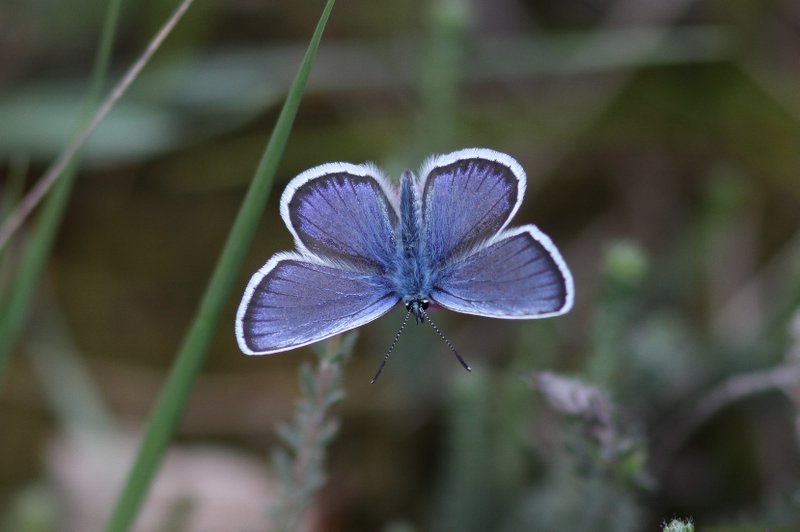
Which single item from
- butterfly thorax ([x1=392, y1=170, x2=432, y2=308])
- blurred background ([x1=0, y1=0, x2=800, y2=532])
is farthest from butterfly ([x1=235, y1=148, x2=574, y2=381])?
blurred background ([x1=0, y1=0, x2=800, y2=532])

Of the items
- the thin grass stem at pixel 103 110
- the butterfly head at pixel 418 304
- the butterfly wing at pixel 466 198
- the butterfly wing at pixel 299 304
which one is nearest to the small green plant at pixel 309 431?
the butterfly wing at pixel 299 304

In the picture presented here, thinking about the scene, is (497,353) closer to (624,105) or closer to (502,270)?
(624,105)

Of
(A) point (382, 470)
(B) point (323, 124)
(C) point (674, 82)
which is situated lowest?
(A) point (382, 470)

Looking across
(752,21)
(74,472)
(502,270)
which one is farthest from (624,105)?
(74,472)

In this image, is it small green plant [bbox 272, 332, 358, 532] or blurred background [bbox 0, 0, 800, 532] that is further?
blurred background [bbox 0, 0, 800, 532]

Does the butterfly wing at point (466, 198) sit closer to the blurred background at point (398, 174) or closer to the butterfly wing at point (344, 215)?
the butterfly wing at point (344, 215)

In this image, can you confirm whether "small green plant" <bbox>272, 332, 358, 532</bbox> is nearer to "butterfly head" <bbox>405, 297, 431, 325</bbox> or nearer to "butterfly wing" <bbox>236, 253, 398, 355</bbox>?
"butterfly wing" <bbox>236, 253, 398, 355</bbox>

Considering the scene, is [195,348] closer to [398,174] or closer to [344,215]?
[344,215]

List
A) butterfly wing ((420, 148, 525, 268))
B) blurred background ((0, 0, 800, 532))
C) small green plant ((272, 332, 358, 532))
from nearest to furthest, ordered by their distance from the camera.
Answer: small green plant ((272, 332, 358, 532))
butterfly wing ((420, 148, 525, 268))
blurred background ((0, 0, 800, 532))
